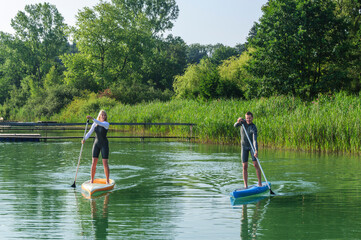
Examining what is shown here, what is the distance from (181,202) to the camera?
10734 millimetres

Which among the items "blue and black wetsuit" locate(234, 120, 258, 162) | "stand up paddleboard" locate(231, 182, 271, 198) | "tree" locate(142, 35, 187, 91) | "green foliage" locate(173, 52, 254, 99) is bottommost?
"stand up paddleboard" locate(231, 182, 271, 198)

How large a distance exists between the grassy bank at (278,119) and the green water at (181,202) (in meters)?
2.21

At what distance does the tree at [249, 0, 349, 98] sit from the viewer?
36.1 metres

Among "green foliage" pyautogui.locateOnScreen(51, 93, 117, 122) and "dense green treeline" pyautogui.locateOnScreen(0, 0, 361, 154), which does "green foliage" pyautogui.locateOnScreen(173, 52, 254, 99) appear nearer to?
"dense green treeline" pyautogui.locateOnScreen(0, 0, 361, 154)

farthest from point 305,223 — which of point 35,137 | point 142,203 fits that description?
point 35,137

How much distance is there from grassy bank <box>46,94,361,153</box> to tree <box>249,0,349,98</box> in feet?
21.1

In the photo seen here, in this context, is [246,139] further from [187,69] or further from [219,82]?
[187,69]

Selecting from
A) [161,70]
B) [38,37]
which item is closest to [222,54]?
[161,70]

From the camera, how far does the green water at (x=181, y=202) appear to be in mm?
8144

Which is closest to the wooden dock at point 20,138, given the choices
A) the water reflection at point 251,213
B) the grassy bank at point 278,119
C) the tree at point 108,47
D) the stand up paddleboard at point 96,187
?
the grassy bank at point 278,119

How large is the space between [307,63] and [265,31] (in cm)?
406

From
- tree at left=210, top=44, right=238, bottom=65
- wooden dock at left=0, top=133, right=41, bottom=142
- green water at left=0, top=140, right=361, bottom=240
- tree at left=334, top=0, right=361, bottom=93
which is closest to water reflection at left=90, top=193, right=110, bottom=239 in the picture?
green water at left=0, top=140, right=361, bottom=240

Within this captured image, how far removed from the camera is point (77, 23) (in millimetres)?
62438

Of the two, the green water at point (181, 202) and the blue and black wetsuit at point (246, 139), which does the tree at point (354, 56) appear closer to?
the green water at point (181, 202)
